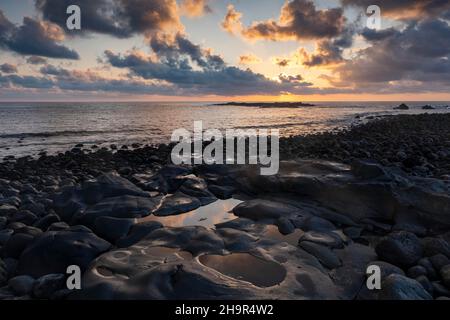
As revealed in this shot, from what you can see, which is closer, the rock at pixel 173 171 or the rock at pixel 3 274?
the rock at pixel 3 274

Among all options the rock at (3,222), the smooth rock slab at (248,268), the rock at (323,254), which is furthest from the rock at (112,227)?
the rock at (323,254)

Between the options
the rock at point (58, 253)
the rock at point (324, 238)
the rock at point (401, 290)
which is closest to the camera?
the rock at point (401, 290)

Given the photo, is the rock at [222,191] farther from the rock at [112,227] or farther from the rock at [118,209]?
the rock at [112,227]

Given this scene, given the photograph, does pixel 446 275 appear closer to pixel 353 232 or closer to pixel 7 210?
pixel 353 232

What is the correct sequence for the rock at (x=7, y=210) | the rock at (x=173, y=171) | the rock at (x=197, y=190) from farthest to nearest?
1. the rock at (x=173, y=171)
2. the rock at (x=197, y=190)
3. the rock at (x=7, y=210)

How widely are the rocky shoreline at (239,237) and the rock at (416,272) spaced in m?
0.01

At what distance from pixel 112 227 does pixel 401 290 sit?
4649mm


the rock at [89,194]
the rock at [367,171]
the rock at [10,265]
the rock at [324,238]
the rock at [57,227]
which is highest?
the rock at [367,171]

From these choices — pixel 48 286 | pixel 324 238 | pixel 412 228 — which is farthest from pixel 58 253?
pixel 412 228

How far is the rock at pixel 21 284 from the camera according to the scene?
412 centimetres

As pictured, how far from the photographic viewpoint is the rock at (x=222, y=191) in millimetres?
8414

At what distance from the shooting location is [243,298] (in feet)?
12.0

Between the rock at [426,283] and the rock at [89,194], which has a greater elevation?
the rock at [89,194]

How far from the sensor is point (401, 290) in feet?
12.0
